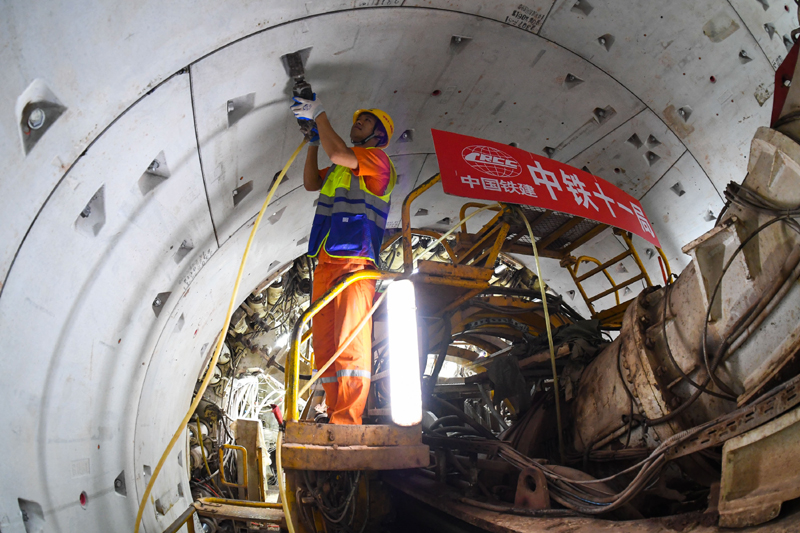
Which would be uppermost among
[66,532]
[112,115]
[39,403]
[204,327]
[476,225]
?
[476,225]

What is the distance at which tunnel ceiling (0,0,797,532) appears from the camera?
6.65ft

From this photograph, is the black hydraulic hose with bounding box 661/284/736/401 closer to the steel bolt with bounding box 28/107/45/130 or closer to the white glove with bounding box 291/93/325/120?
the white glove with bounding box 291/93/325/120

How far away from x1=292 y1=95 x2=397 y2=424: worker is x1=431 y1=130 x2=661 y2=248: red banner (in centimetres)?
50

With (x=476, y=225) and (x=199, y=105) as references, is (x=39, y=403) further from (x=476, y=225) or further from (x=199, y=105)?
(x=476, y=225)

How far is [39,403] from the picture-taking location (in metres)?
2.27

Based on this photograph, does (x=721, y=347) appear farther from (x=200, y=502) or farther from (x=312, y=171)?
(x=200, y=502)

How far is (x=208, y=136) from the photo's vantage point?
306 centimetres

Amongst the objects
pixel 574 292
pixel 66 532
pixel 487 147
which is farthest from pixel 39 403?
pixel 574 292

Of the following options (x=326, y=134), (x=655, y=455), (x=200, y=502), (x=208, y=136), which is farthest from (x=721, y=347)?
(x=200, y=502)

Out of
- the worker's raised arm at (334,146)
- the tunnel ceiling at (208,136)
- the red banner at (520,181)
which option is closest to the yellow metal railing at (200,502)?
the tunnel ceiling at (208,136)

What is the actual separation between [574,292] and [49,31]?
6.94m

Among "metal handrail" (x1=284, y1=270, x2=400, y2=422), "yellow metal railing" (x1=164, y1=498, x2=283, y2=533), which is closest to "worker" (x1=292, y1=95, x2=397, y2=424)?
"metal handrail" (x1=284, y1=270, x2=400, y2=422)

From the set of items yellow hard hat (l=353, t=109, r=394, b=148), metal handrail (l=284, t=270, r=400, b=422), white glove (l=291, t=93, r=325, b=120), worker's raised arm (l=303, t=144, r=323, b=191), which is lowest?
metal handrail (l=284, t=270, r=400, b=422)

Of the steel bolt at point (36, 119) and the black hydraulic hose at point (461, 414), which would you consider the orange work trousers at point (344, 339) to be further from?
the steel bolt at point (36, 119)
